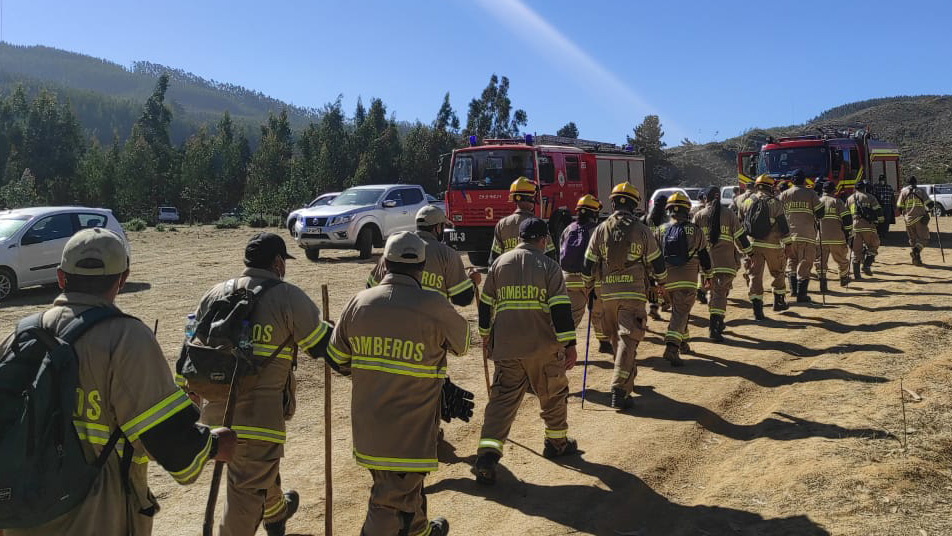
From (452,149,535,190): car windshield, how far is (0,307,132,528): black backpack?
1443cm

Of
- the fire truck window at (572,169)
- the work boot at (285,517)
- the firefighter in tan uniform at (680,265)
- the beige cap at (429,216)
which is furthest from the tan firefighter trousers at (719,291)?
the fire truck window at (572,169)

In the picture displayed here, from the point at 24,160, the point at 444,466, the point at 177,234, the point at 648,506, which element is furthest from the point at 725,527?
the point at 24,160

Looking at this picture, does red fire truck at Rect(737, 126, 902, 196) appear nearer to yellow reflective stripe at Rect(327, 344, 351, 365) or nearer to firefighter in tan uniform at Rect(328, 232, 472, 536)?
firefighter in tan uniform at Rect(328, 232, 472, 536)

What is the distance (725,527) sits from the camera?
15.5ft

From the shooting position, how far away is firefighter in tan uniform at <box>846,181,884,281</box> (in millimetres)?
15328

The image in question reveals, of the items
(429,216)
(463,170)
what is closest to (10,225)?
(463,170)

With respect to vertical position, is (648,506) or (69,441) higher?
(69,441)

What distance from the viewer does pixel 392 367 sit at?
156 inches

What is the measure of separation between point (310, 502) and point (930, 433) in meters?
4.70

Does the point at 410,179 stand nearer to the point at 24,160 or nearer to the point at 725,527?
the point at 24,160

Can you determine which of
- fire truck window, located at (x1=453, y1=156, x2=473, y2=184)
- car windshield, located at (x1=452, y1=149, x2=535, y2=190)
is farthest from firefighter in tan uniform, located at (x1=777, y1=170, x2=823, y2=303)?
fire truck window, located at (x1=453, y1=156, x2=473, y2=184)

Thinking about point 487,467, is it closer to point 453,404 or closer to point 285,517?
point 453,404

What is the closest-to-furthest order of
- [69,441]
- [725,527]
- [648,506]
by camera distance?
[69,441], [725,527], [648,506]

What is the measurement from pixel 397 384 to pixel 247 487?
103cm
